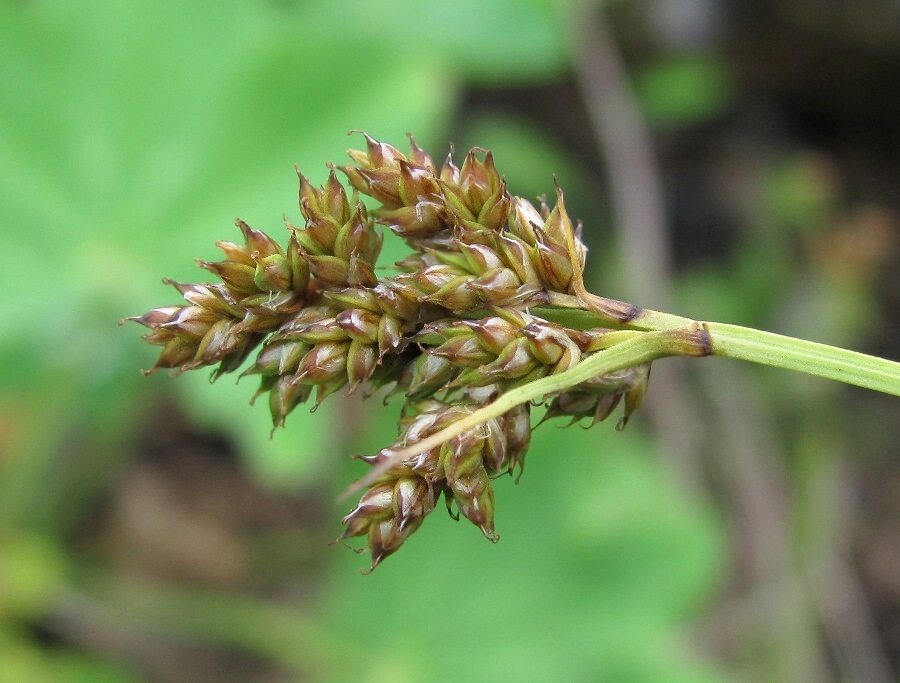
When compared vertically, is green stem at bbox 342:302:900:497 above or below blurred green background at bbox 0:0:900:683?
below

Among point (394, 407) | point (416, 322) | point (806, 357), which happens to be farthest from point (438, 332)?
point (394, 407)

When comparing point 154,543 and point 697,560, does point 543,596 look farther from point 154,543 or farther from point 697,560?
point 154,543

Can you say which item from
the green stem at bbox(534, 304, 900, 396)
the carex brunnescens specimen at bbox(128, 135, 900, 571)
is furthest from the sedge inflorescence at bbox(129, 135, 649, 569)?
the green stem at bbox(534, 304, 900, 396)

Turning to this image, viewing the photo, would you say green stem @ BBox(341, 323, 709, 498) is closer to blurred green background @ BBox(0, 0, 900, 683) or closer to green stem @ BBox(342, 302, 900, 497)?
green stem @ BBox(342, 302, 900, 497)

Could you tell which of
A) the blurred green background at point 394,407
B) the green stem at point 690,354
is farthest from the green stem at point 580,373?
the blurred green background at point 394,407

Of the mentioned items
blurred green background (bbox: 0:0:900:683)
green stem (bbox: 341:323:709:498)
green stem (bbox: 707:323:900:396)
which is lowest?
green stem (bbox: 341:323:709:498)

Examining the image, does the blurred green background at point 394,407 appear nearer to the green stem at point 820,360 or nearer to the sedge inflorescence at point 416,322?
the sedge inflorescence at point 416,322

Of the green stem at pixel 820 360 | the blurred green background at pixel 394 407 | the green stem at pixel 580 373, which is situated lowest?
the green stem at pixel 580 373

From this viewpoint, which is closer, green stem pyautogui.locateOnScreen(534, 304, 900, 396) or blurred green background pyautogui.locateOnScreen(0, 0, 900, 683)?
green stem pyautogui.locateOnScreen(534, 304, 900, 396)

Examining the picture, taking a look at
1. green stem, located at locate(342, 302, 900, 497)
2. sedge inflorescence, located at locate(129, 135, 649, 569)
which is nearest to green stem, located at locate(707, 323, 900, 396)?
green stem, located at locate(342, 302, 900, 497)

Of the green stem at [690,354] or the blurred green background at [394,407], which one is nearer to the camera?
the green stem at [690,354]
